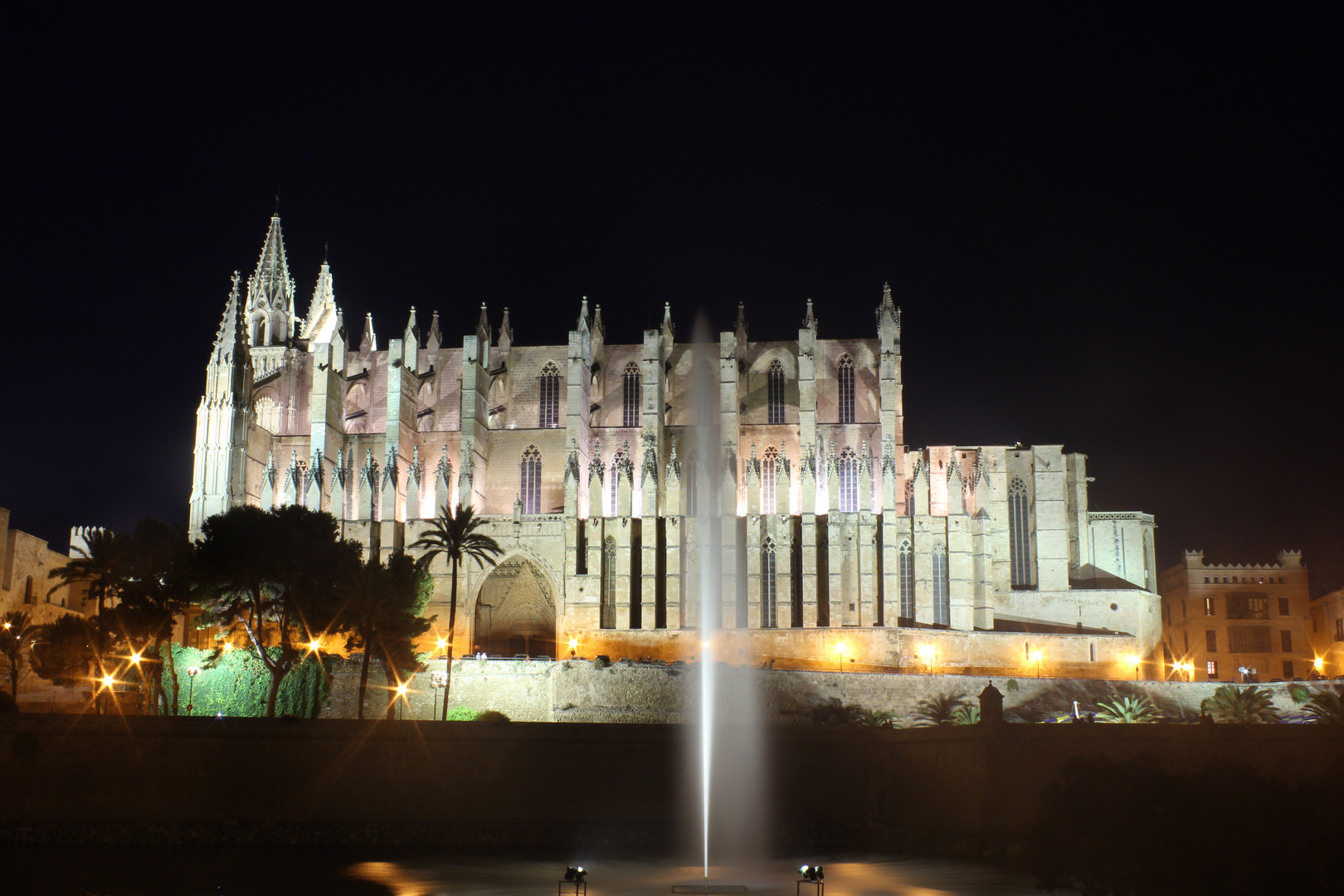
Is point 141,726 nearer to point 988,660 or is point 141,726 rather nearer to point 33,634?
point 33,634

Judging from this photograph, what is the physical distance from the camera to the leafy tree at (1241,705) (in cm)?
4238

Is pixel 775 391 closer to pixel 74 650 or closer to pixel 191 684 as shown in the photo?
pixel 191 684

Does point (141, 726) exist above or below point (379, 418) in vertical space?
below

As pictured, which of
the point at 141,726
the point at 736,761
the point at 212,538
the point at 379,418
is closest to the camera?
the point at 141,726

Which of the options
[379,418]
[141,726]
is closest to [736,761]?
[141,726]

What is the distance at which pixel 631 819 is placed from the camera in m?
36.1

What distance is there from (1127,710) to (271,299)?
44770mm

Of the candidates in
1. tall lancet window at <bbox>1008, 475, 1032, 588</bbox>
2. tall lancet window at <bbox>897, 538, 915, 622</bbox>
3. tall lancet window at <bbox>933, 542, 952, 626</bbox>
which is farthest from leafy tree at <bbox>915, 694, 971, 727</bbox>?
tall lancet window at <bbox>1008, 475, 1032, 588</bbox>

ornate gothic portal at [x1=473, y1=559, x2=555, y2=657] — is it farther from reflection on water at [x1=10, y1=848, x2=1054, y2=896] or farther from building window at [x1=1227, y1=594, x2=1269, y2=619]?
building window at [x1=1227, y1=594, x2=1269, y2=619]

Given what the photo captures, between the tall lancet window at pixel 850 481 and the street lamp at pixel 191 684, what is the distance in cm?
2599

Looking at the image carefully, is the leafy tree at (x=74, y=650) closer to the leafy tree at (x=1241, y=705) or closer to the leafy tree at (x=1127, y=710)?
the leafy tree at (x=1127, y=710)

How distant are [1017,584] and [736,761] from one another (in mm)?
25067

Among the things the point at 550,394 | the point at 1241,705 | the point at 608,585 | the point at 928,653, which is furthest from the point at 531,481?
the point at 1241,705

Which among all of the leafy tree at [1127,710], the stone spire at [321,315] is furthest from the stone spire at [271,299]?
the leafy tree at [1127,710]
